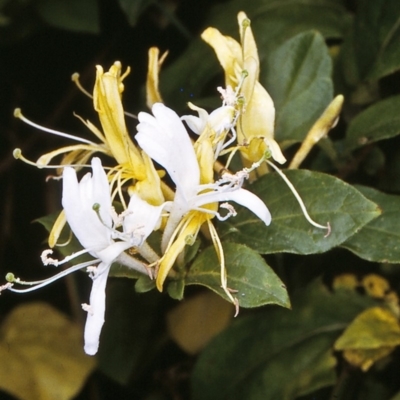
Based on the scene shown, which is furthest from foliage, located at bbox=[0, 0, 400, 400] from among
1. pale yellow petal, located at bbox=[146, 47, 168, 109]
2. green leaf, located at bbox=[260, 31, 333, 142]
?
pale yellow petal, located at bbox=[146, 47, 168, 109]

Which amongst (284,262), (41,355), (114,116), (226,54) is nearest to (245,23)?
(226,54)

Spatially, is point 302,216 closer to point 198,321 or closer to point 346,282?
point 346,282

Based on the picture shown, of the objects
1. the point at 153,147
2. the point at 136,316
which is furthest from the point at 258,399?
the point at 153,147

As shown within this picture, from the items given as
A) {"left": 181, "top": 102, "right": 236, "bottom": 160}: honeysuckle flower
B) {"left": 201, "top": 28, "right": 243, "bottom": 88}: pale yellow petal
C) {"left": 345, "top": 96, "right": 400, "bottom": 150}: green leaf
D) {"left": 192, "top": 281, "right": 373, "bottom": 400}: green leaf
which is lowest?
{"left": 192, "top": 281, "right": 373, "bottom": 400}: green leaf

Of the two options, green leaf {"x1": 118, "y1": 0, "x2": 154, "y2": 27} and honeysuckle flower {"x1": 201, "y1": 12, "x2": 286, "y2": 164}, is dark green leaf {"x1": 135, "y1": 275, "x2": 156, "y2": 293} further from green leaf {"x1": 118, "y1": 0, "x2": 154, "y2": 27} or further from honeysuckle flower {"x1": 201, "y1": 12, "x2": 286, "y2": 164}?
green leaf {"x1": 118, "y1": 0, "x2": 154, "y2": 27}

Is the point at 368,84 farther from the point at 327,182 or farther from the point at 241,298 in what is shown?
the point at 241,298
